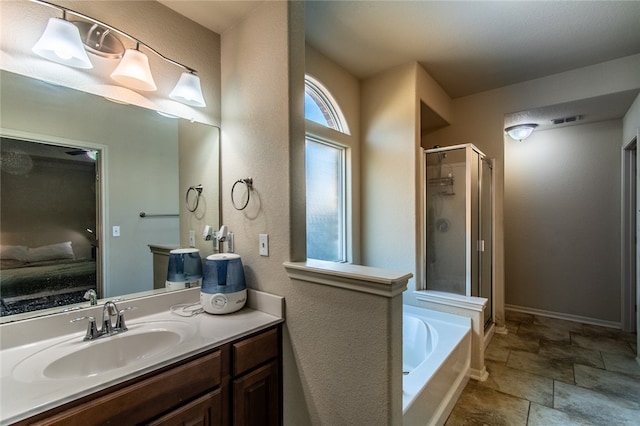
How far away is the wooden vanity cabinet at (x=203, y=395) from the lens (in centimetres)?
91

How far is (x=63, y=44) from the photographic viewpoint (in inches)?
49.1

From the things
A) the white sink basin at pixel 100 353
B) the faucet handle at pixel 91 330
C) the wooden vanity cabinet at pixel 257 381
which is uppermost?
the faucet handle at pixel 91 330

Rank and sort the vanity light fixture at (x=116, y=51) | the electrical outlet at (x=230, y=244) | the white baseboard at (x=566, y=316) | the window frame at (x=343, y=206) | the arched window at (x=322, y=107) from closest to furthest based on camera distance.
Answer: the vanity light fixture at (x=116, y=51)
the electrical outlet at (x=230, y=244)
the arched window at (x=322, y=107)
the window frame at (x=343, y=206)
the white baseboard at (x=566, y=316)

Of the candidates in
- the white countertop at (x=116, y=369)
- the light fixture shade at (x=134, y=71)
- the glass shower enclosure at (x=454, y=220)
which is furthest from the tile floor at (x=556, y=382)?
the light fixture shade at (x=134, y=71)

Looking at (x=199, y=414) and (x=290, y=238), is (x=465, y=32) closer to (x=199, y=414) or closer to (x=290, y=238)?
(x=290, y=238)

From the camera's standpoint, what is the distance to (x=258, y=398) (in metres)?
1.38

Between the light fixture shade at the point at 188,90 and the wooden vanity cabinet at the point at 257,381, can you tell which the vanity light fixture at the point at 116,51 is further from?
the wooden vanity cabinet at the point at 257,381

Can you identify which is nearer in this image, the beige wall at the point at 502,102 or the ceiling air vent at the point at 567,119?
the beige wall at the point at 502,102

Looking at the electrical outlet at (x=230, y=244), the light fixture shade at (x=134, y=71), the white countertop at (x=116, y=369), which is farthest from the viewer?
the electrical outlet at (x=230, y=244)

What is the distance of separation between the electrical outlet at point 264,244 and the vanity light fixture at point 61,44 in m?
1.18

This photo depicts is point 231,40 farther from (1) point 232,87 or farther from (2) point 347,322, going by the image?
(2) point 347,322

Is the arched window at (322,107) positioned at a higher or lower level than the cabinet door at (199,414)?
higher

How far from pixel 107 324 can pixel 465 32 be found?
9.54ft

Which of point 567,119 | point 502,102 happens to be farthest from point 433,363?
point 567,119
